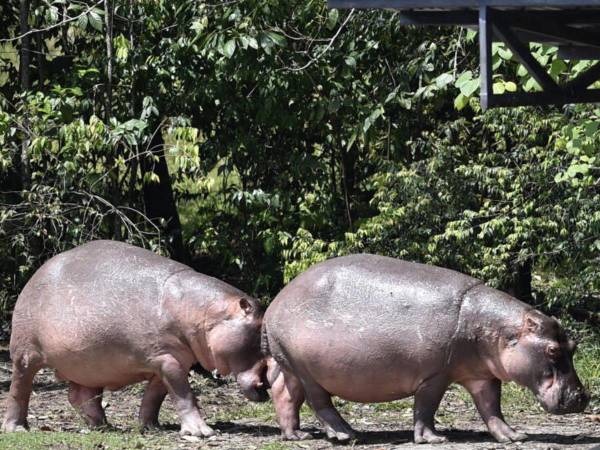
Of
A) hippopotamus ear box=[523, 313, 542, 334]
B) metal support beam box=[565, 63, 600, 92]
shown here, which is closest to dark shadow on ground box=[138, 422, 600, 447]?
hippopotamus ear box=[523, 313, 542, 334]

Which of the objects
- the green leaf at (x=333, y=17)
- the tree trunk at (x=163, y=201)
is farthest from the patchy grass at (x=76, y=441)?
the tree trunk at (x=163, y=201)

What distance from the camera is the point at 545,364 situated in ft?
25.2

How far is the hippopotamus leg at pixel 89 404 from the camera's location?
895 centimetres

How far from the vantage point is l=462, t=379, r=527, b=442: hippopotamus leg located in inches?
309

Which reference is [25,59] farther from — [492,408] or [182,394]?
[492,408]

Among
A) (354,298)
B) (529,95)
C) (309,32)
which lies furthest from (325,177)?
(529,95)

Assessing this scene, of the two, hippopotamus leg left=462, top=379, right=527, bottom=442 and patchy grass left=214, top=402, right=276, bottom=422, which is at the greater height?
hippopotamus leg left=462, top=379, right=527, bottom=442

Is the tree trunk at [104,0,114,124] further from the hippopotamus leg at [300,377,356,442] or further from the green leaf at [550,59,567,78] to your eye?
the green leaf at [550,59,567,78]

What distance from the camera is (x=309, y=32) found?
11820 millimetres

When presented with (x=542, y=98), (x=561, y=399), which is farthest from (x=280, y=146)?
(x=542, y=98)

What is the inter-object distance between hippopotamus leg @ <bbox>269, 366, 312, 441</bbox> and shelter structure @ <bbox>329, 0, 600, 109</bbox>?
2.66 meters

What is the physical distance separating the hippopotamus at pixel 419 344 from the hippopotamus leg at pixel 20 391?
76.8 inches

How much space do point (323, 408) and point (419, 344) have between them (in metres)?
0.82

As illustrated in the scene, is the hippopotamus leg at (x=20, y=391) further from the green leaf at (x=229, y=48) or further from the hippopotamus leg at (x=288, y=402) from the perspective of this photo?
the green leaf at (x=229, y=48)
